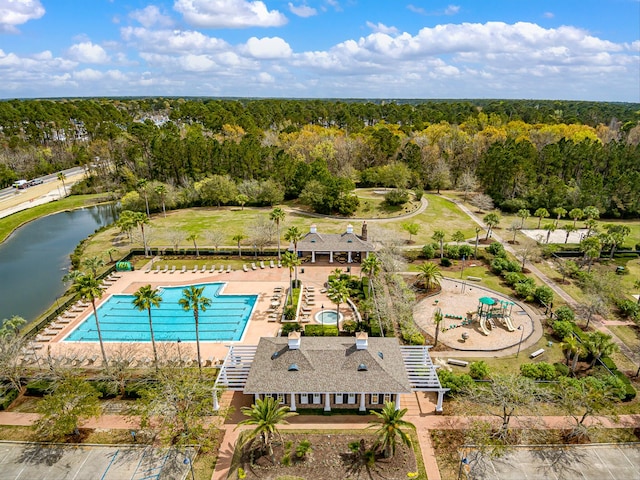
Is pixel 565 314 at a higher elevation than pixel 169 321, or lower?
higher

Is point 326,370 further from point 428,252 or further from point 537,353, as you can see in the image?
point 428,252

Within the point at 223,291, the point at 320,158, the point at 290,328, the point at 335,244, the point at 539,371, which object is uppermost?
the point at 320,158

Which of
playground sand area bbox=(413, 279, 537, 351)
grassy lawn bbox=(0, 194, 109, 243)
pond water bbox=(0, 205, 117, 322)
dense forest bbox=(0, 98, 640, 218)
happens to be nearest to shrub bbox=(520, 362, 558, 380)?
playground sand area bbox=(413, 279, 537, 351)

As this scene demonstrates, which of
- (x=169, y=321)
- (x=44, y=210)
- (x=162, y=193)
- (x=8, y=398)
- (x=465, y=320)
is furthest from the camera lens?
(x=44, y=210)

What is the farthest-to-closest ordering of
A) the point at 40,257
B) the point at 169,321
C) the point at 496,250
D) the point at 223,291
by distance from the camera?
1. the point at 40,257
2. the point at 496,250
3. the point at 223,291
4. the point at 169,321

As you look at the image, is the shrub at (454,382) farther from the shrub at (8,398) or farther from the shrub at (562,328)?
the shrub at (8,398)

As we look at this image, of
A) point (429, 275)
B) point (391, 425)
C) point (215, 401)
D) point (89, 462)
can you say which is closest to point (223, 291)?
point (215, 401)
